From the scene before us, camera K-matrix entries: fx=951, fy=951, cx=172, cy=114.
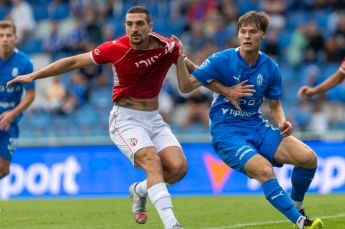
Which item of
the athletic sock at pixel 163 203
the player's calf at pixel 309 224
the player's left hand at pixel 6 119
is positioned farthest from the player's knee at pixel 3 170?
the player's calf at pixel 309 224

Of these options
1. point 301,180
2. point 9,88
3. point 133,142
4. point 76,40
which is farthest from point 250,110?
point 76,40

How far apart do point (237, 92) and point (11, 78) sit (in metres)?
4.71

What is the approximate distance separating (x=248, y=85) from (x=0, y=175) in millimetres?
5167

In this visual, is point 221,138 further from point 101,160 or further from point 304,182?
point 101,160

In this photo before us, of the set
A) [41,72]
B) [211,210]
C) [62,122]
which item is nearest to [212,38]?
[62,122]

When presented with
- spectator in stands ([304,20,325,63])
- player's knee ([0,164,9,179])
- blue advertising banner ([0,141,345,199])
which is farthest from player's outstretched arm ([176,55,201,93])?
spectator in stands ([304,20,325,63])

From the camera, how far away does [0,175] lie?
1445cm

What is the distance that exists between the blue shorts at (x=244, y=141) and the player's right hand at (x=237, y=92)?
0.98 feet

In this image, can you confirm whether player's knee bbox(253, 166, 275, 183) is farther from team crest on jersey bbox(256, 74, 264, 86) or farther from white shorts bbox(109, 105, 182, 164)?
white shorts bbox(109, 105, 182, 164)

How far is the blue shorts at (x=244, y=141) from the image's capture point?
10.7 meters

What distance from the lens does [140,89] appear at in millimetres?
11117

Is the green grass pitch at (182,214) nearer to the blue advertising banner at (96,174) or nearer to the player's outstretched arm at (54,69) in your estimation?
the player's outstretched arm at (54,69)

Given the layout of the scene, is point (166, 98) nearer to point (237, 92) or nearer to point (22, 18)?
point (22, 18)

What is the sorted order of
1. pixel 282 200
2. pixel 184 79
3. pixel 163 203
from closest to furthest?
pixel 163 203 < pixel 282 200 < pixel 184 79
